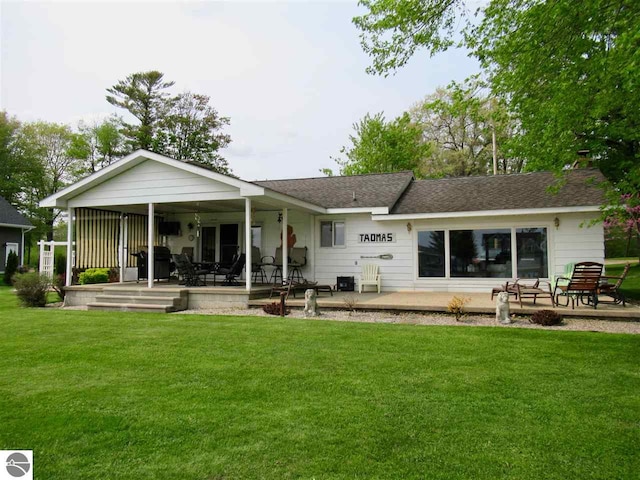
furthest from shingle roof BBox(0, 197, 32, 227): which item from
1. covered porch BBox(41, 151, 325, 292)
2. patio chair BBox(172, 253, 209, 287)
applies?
patio chair BBox(172, 253, 209, 287)

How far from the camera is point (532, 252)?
1102 centimetres

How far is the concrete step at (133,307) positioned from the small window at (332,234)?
4881 mm

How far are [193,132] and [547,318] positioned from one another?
28921mm

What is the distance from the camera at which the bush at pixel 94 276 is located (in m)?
12.6

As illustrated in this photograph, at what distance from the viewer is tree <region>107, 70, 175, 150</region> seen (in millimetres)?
30156

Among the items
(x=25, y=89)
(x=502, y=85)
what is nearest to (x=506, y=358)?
(x=502, y=85)

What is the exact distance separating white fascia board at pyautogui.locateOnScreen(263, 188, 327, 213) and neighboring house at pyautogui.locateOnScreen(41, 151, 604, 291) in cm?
3

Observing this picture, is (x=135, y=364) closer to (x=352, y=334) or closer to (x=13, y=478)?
(x=13, y=478)

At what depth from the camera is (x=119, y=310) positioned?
32.7 feet

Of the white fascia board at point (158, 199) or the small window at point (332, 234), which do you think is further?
the small window at point (332, 234)

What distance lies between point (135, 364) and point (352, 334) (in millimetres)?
3105

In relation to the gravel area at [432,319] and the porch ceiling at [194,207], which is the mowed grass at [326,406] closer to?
the gravel area at [432,319]

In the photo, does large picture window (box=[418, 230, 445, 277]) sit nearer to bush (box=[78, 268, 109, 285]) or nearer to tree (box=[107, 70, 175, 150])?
bush (box=[78, 268, 109, 285])

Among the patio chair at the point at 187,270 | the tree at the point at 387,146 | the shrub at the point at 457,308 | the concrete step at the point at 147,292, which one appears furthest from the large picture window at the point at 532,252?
the tree at the point at 387,146
